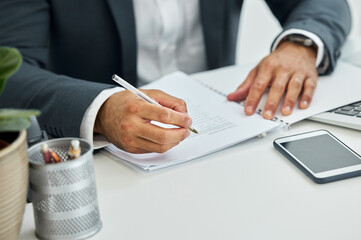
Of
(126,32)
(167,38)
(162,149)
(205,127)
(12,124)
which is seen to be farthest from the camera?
(167,38)

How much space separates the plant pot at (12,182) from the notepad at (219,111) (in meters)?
0.28

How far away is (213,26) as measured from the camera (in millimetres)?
1490

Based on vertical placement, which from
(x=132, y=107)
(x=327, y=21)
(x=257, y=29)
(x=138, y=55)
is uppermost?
(x=327, y=21)

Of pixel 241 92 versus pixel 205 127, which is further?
pixel 241 92

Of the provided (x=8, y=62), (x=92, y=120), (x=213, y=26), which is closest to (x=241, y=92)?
(x=92, y=120)

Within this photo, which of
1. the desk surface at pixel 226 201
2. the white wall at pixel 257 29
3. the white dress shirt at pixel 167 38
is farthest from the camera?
the white wall at pixel 257 29

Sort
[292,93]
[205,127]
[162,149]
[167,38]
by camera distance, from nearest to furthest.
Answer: [162,149] → [205,127] → [292,93] → [167,38]

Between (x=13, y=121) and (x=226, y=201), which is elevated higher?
(x=13, y=121)

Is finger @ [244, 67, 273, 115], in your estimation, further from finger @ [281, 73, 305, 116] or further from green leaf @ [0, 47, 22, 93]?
green leaf @ [0, 47, 22, 93]

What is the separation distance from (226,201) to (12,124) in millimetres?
341

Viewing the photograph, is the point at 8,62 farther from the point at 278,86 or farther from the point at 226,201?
the point at 278,86

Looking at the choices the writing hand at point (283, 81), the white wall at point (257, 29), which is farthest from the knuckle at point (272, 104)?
the white wall at point (257, 29)

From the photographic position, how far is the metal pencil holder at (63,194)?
0.60 m

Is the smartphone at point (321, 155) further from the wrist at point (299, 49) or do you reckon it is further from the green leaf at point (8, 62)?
the green leaf at point (8, 62)
